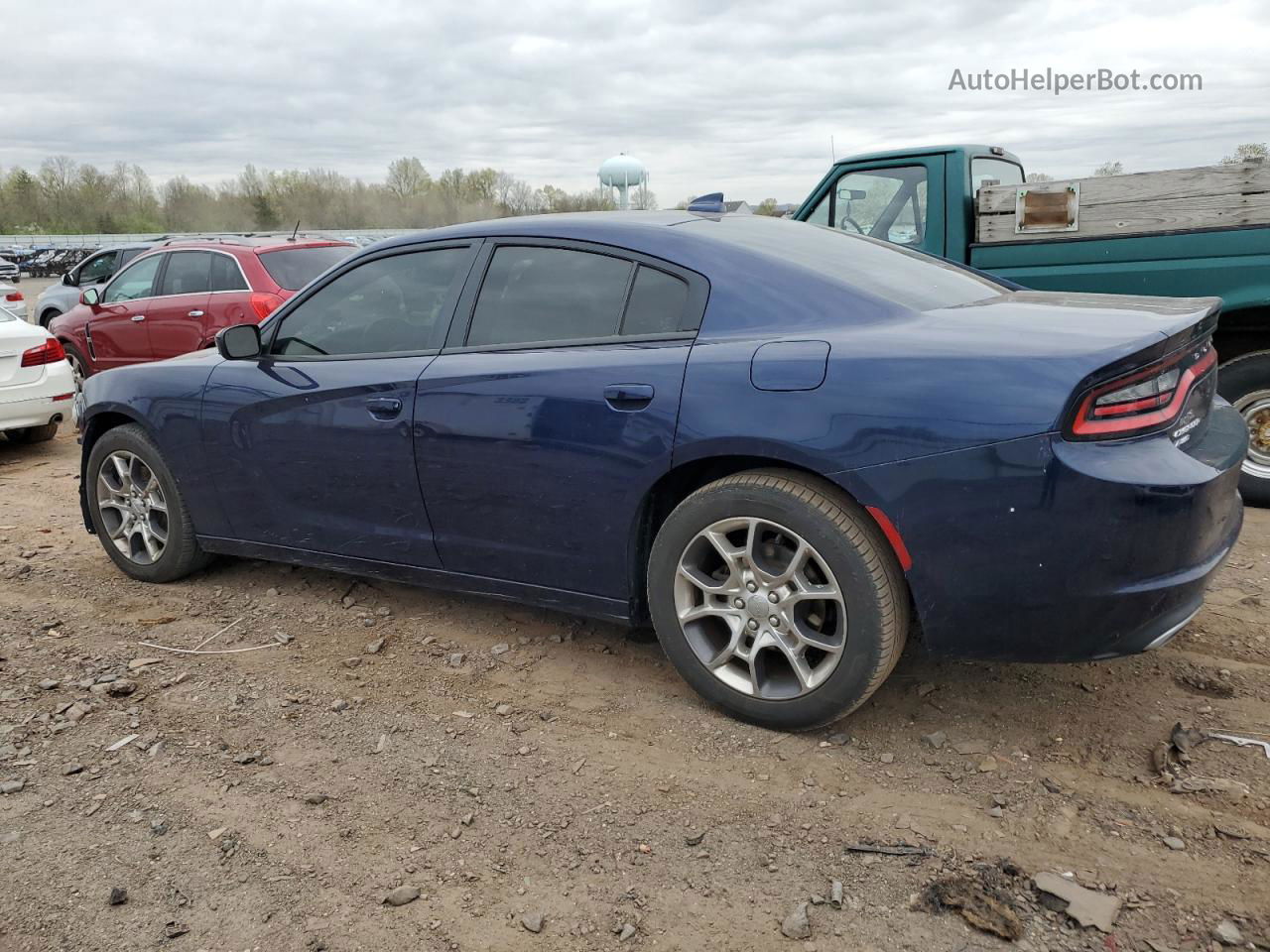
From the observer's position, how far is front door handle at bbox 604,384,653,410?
325 cm

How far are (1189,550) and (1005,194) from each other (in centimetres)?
378

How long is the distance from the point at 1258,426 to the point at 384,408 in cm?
461

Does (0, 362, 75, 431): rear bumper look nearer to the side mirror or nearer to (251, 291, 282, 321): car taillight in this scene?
(251, 291, 282, 321): car taillight

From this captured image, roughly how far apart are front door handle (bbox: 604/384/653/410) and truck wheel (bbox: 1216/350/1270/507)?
3850 millimetres

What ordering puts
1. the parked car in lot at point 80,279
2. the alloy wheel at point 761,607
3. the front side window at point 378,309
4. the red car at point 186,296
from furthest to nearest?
the parked car in lot at point 80,279
the red car at point 186,296
the front side window at point 378,309
the alloy wheel at point 761,607

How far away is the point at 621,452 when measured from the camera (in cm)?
331

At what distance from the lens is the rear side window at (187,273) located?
9367 mm

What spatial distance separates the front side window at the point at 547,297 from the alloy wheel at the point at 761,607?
0.84 metres

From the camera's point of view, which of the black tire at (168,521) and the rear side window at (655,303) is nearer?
the rear side window at (655,303)

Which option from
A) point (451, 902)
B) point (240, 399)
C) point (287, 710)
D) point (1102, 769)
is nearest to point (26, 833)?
point (287, 710)

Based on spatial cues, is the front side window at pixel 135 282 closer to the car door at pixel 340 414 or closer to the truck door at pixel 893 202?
the car door at pixel 340 414

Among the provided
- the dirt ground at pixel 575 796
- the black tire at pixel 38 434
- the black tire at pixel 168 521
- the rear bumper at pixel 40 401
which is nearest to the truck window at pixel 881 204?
the dirt ground at pixel 575 796

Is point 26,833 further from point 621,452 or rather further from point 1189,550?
point 1189,550

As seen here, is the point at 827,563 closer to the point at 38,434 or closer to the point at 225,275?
the point at 225,275
